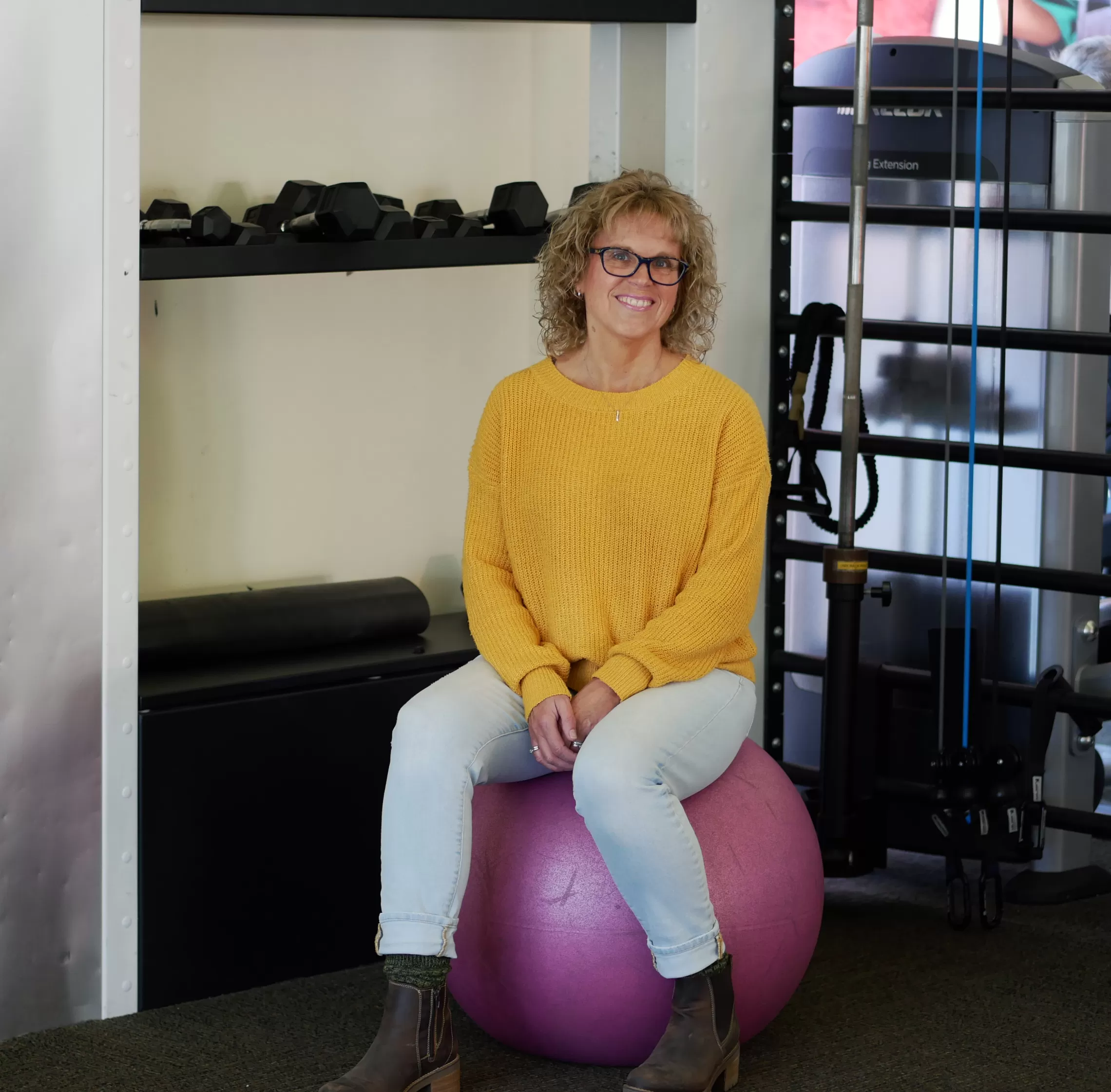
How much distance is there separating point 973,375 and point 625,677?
0.96 metres

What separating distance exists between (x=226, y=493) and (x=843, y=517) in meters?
1.09

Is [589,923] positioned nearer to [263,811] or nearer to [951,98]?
[263,811]

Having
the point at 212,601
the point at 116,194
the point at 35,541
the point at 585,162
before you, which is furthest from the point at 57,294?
the point at 585,162

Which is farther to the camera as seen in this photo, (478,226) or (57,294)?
(478,226)

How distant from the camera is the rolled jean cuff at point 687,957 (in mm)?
2131

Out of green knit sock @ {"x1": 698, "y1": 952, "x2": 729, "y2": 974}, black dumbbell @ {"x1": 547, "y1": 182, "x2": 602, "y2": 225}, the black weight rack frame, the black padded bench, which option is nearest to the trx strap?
the black weight rack frame

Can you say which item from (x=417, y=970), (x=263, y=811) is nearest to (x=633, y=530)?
(x=417, y=970)

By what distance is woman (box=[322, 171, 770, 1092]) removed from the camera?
7.00ft

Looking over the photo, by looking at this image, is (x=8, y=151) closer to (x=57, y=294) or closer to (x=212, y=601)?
(x=57, y=294)

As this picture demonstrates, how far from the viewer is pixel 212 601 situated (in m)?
2.74

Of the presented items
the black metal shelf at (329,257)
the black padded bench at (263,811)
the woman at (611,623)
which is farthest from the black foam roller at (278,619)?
the black metal shelf at (329,257)

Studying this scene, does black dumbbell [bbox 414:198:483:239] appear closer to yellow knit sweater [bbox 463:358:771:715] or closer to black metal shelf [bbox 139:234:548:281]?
black metal shelf [bbox 139:234:548:281]

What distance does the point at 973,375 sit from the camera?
2812 mm

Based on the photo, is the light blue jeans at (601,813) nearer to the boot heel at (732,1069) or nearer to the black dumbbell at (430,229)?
the boot heel at (732,1069)
